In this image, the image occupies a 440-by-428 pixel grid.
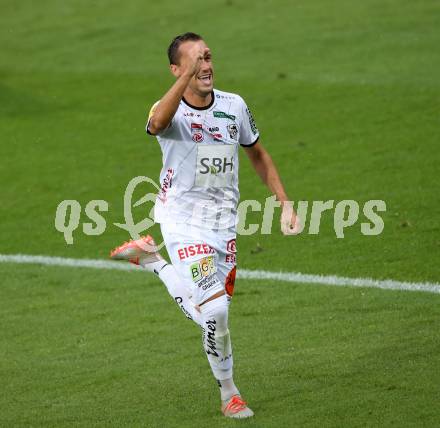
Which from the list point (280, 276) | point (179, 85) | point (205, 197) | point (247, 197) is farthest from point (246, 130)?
point (247, 197)

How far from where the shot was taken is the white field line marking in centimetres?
1094

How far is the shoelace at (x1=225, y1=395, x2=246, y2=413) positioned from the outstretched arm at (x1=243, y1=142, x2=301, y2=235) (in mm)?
1233

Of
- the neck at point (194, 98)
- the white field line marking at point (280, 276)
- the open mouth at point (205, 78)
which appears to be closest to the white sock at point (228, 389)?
the neck at point (194, 98)

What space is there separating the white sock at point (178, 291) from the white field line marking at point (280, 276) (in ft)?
9.86

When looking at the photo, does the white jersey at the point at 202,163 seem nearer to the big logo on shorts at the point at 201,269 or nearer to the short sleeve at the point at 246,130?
the short sleeve at the point at 246,130

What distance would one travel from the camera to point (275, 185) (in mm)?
8102

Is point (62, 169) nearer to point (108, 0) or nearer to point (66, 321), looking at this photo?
point (66, 321)

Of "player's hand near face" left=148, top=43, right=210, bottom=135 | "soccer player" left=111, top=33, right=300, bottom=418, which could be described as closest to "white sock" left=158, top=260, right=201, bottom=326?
"soccer player" left=111, top=33, right=300, bottom=418

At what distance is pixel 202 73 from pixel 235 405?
234 centimetres

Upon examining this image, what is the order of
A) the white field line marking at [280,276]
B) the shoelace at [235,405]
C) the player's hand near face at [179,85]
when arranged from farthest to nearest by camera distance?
the white field line marking at [280,276] < the shoelace at [235,405] < the player's hand near face at [179,85]

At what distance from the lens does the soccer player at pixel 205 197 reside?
7.66 meters

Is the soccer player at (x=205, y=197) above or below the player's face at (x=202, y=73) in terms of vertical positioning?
below

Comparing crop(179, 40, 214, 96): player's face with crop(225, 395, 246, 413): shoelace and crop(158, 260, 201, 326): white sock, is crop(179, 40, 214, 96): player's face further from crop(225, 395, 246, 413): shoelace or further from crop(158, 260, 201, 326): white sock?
crop(225, 395, 246, 413): shoelace

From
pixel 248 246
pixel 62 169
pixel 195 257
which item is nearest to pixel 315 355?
pixel 195 257
